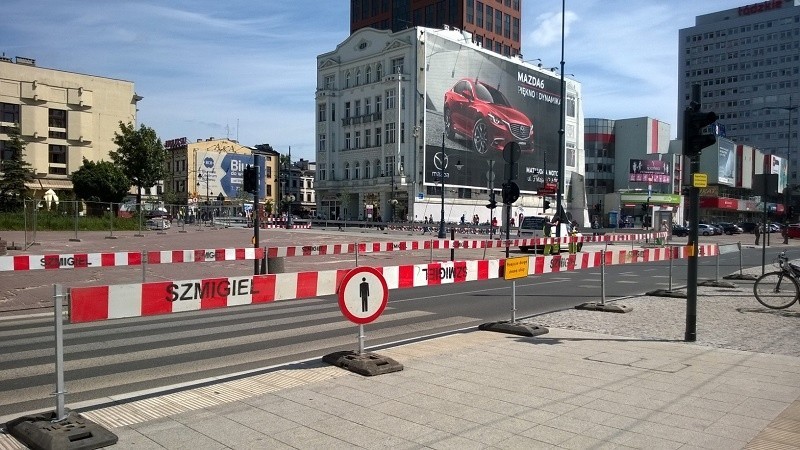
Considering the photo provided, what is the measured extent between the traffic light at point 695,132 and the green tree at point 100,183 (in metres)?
59.1

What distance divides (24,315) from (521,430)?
34.4 ft

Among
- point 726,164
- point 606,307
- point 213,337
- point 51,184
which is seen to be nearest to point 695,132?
point 606,307

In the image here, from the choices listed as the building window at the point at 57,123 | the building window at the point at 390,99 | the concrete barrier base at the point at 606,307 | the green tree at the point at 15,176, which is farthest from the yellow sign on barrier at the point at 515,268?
the building window at the point at 57,123

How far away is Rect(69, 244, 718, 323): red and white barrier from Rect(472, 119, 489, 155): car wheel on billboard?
220 ft

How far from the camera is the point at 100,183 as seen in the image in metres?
62.0

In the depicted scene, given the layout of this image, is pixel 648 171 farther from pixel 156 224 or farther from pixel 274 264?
pixel 274 264

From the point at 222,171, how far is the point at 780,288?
325 ft

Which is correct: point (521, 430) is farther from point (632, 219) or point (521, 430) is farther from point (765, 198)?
point (632, 219)

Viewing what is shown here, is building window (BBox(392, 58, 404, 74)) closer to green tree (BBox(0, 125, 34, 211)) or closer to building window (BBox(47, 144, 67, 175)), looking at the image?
building window (BBox(47, 144, 67, 175))

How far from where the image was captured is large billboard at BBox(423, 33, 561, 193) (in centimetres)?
7269

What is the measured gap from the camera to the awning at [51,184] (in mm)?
66919

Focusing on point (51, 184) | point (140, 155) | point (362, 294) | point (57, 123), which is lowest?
point (362, 294)

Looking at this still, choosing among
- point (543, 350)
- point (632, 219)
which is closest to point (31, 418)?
point (543, 350)

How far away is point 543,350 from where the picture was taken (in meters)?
8.23
